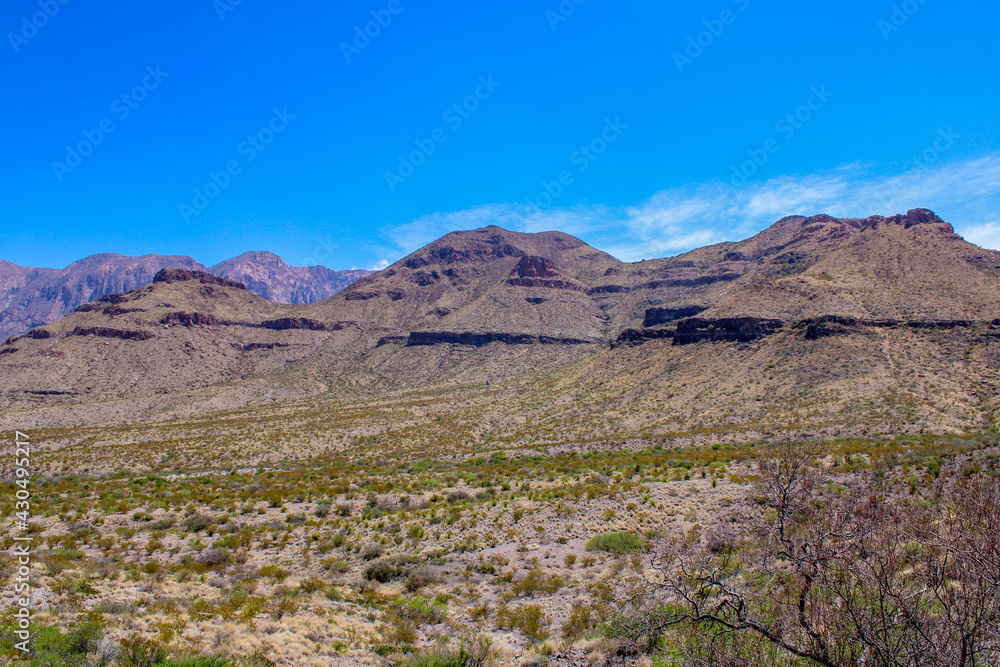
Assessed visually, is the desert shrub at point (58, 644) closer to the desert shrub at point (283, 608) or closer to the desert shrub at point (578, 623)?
the desert shrub at point (283, 608)

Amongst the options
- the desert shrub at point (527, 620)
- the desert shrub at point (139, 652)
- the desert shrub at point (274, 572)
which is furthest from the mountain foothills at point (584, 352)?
the desert shrub at point (139, 652)

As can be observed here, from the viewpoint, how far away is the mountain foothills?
4141cm

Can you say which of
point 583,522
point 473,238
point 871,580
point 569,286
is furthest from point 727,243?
point 871,580

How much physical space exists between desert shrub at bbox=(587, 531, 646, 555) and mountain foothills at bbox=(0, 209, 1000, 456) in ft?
74.7

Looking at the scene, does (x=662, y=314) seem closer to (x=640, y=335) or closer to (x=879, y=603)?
(x=640, y=335)

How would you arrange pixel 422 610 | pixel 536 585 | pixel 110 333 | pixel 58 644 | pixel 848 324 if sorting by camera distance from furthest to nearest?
pixel 110 333, pixel 848 324, pixel 536 585, pixel 422 610, pixel 58 644

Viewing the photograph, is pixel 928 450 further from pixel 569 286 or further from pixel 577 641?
pixel 569 286

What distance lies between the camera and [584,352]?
9344 cm

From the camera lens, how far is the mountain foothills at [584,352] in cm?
4141

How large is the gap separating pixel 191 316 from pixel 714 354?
366 ft

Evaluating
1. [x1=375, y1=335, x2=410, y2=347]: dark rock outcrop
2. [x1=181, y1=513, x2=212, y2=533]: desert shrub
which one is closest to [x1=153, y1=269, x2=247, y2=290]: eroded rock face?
[x1=375, y1=335, x2=410, y2=347]: dark rock outcrop

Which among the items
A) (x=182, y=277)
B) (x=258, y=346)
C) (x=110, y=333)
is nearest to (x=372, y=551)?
(x=258, y=346)

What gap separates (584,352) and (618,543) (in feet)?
264

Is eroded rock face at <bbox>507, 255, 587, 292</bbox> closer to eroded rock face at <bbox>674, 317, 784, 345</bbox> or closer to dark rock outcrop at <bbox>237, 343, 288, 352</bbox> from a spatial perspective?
dark rock outcrop at <bbox>237, 343, 288, 352</bbox>
